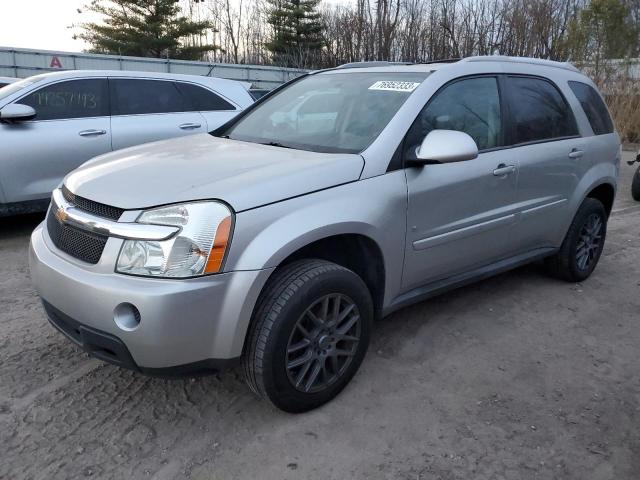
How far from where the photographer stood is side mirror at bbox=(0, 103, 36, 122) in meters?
5.03

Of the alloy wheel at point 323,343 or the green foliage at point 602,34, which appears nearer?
the alloy wheel at point 323,343

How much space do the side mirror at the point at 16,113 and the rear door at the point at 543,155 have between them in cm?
417

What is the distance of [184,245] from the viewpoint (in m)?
2.28

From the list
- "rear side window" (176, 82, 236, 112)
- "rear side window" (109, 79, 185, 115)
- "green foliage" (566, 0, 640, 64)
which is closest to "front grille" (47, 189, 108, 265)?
"rear side window" (109, 79, 185, 115)

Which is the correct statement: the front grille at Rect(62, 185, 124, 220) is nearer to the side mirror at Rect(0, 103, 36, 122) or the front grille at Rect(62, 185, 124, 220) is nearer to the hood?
the hood

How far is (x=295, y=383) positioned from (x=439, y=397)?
81cm

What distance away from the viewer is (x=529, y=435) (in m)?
2.62

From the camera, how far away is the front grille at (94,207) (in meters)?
2.42

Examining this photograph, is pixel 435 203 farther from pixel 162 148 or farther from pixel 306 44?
pixel 306 44

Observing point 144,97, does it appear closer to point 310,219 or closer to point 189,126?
point 189,126

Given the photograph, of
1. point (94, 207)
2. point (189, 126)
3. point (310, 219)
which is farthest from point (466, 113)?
point (189, 126)

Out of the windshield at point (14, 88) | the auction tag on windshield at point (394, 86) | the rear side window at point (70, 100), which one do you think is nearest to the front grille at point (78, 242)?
the auction tag on windshield at point (394, 86)

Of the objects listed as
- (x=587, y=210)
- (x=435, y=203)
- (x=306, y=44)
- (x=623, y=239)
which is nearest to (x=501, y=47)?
(x=306, y=44)

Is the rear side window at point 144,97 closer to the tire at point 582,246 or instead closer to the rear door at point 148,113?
the rear door at point 148,113
